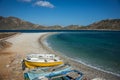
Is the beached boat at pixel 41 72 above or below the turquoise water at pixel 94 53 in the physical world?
above

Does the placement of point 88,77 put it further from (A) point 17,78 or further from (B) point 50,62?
(A) point 17,78

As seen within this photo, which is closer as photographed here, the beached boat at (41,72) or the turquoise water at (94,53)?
the beached boat at (41,72)

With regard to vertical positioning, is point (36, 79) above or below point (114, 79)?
above

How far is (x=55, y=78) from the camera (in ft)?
46.6

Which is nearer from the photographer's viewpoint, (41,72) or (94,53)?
(41,72)

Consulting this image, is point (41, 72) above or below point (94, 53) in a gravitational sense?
above

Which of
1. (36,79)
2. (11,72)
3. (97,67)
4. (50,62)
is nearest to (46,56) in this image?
(50,62)

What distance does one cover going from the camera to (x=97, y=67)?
20.4 m

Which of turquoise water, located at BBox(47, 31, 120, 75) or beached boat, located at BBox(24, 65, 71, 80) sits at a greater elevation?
beached boat, located at BBox(24, 65, 71, 80)

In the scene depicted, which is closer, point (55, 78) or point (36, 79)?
point (36, 79)

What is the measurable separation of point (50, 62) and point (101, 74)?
594cm

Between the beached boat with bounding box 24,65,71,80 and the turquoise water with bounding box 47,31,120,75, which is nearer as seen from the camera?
the beached boat with bounding box 24,65,71,80

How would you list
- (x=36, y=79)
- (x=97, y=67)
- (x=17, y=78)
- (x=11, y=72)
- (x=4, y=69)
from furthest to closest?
1. (x=97, y=67)
2. (x=4, y=69)
3. (x=11, y=72)
4. (x=17, y=78)
5. (x=36, y=79)

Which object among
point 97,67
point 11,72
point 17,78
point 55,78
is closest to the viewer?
point 55,78
